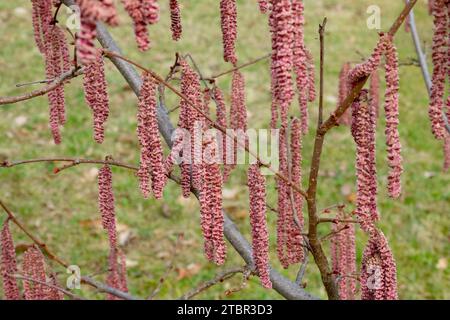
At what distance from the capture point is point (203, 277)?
364 cm

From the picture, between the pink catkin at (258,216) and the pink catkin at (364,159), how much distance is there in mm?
250

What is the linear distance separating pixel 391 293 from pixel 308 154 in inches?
135

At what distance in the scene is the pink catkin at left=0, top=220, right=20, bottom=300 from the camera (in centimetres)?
195

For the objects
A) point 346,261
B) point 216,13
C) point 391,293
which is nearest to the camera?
point 391,293

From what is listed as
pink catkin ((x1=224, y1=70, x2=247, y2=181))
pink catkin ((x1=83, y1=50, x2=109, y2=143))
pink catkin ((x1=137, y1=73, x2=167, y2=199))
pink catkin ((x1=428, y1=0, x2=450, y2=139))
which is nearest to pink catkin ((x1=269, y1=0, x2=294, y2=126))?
pink catkin ((x1=428, y1=0, x2=450, y2=139))

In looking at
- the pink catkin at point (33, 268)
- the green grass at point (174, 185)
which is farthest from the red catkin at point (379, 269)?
the green grass at point (174, 185)

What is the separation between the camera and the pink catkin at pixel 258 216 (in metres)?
1.47

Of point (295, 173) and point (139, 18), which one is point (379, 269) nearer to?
point (295, 173)

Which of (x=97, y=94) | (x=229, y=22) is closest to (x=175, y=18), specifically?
(x=229, y=22)

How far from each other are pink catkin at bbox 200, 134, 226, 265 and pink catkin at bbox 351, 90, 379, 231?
29 centimetres

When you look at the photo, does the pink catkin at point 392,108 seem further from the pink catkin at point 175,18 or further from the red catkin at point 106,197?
the red catkin at point 106,197

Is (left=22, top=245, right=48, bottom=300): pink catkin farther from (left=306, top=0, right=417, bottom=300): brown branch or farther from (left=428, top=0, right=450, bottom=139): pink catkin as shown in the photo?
(left=428, top=0, right=450, bottom=139): pink catkin

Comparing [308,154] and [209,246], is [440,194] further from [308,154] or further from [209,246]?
[209,246]
